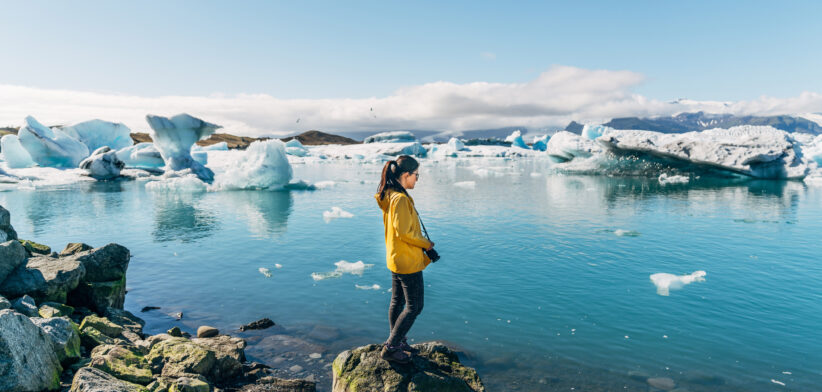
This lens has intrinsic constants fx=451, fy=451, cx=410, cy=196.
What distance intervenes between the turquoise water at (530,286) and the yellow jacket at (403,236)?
99.2 inches

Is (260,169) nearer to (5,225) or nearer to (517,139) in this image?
(5,225)

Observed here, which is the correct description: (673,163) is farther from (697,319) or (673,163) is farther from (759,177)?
(697,319)

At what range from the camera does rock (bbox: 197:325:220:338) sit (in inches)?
286

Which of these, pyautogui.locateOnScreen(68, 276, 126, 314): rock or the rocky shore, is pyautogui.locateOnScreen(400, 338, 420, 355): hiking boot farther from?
pyautogui.locateOnScreen(68, 276, 126, 314): rock

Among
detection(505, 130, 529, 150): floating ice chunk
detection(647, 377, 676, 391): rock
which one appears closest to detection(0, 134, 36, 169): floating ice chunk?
detection(647, 377, 676, 391): rock

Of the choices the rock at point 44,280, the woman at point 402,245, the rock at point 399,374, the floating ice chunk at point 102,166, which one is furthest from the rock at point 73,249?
the floating ice chunk at point 102,166

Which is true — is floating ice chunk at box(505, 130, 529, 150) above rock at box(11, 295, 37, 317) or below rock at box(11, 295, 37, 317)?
above

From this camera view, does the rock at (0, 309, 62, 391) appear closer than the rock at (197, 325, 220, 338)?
Yes

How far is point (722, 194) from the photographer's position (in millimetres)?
26328

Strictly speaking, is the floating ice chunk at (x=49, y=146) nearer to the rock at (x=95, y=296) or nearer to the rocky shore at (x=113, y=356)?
the rocky shore at (x=113, y=356)

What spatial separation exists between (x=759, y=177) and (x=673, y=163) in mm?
6066

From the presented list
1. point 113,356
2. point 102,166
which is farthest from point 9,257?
point 102,166

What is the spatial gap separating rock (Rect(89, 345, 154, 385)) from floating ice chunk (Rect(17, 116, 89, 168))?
47870 mm

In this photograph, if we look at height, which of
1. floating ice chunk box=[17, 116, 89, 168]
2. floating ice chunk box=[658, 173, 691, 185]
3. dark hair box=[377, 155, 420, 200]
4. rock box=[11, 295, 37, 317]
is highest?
A: floating ice chunk box=[17, 116, 89, 168]
